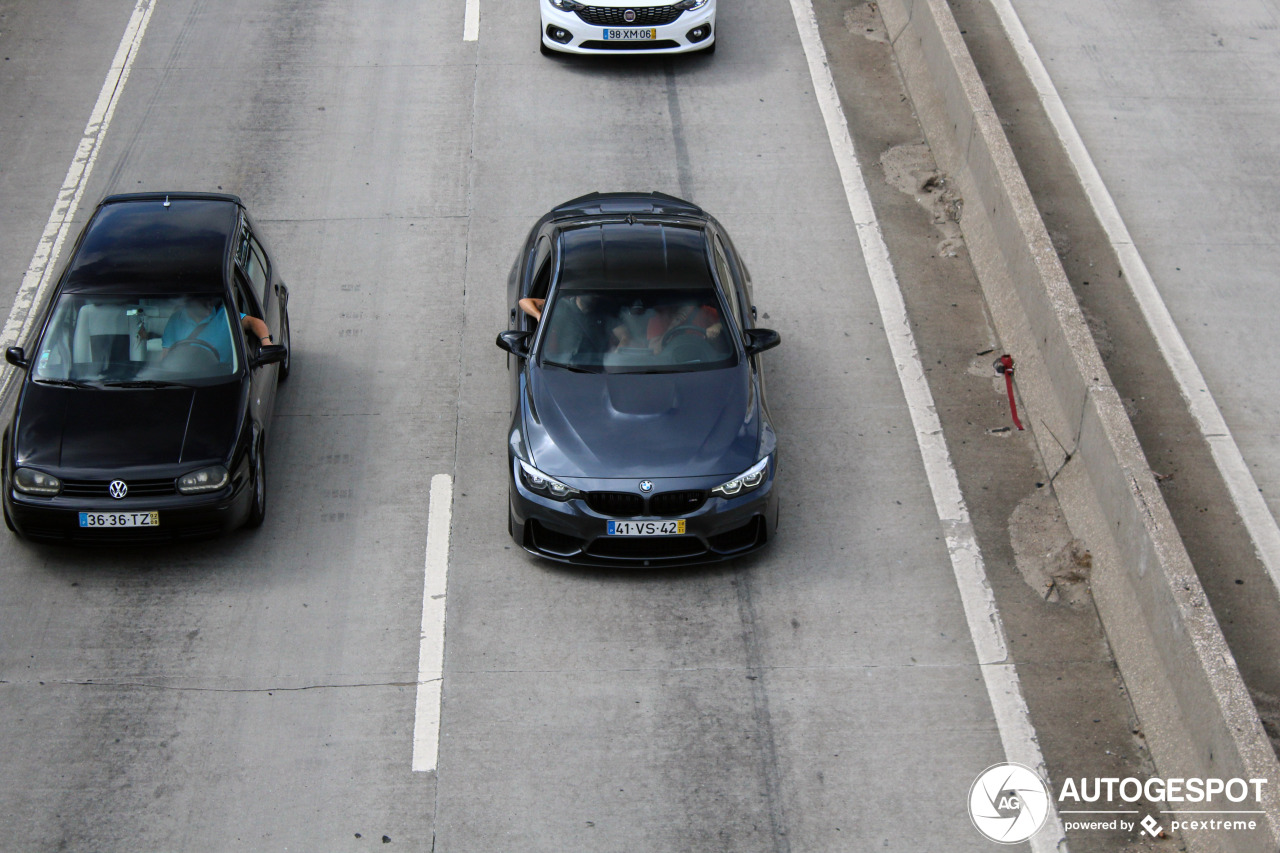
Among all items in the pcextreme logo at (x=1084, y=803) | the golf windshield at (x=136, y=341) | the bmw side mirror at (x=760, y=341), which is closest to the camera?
the pcextreme logo at (x=1084, y=803)

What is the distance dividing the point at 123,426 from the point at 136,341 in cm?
84

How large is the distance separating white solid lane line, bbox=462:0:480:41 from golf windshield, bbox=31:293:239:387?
7.48 m

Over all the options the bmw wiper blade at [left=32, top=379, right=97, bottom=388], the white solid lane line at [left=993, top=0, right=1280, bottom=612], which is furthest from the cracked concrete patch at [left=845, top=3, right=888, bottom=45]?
the bmw wiper blade at [left=32, top=379, right=97, bottom=388]

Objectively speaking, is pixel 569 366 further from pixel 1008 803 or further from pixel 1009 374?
pixel 1008 803

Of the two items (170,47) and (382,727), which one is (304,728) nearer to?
(382,727)

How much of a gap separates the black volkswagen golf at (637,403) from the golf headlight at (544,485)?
0.01m

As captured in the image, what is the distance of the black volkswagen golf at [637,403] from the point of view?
29.8 ft

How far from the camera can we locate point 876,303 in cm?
1223

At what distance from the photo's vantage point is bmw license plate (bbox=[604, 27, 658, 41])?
15.5 meters

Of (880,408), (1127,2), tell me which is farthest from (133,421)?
(1127,2)

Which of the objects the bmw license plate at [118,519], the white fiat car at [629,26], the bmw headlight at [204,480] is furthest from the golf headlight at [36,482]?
the white fiat car at [629,26]

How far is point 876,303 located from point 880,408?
1529 mm

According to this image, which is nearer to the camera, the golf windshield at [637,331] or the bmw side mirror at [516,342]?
the golf windshield at [637,331]

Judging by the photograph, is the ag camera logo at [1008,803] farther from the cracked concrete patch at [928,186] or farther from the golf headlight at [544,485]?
the cracked concrete patch at [928,186]
